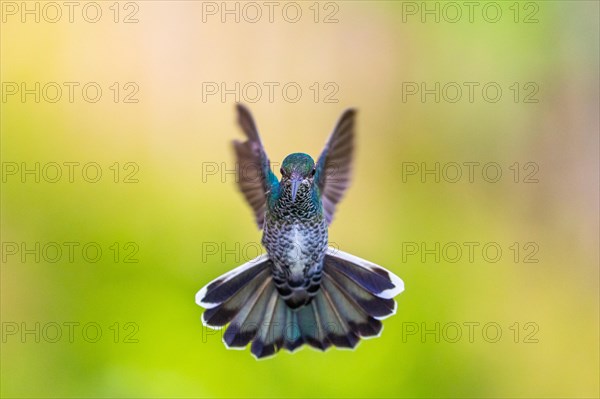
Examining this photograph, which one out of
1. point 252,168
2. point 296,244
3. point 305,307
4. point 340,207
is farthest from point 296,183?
point 340,207

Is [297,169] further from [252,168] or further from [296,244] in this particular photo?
[296,244]

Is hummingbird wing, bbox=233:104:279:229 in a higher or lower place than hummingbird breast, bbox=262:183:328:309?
higher

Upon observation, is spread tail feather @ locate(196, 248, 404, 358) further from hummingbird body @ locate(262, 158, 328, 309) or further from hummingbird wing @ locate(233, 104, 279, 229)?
hummingbird wing @ locate(233, 104, 279, 229)

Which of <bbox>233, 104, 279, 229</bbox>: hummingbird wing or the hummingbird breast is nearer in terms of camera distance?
<bbox>233, 104, 279, 229</bbox>: hummingbird wing

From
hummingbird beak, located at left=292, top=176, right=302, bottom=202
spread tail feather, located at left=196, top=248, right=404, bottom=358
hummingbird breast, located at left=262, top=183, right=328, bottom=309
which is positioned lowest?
spread tail feather, located at left=196, top=248, right=404, bottom=358

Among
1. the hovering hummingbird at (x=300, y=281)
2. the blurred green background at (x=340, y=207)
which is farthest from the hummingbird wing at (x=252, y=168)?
the blurred green background at (x=340, y=207)

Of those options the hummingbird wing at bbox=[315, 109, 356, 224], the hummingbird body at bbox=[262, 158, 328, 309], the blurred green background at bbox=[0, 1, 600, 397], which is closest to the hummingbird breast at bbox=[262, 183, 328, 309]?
the hummingbird body at bbox=[262, 158, 328, 309]

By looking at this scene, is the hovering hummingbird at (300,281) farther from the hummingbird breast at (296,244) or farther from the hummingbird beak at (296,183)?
the hummingbird beak at (296,183)
